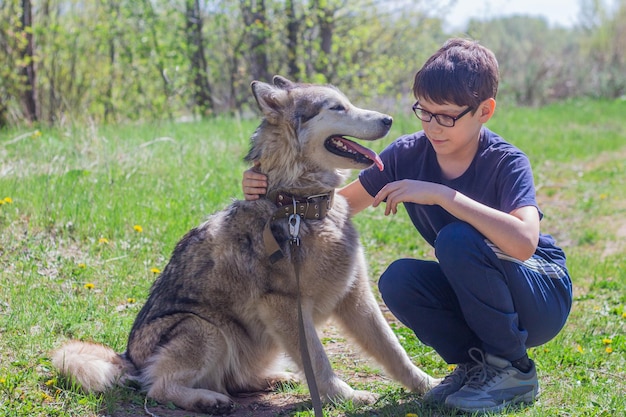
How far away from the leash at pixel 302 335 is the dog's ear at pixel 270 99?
0.56m

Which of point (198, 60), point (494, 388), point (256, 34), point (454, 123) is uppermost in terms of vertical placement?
point (256, 34)

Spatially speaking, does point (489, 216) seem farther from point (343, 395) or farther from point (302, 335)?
point (343, 395)

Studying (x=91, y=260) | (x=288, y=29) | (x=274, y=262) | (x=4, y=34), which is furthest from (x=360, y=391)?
(x=288, y=29)

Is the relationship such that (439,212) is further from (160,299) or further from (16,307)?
(16,307)

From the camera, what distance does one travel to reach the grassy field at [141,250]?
328 cm

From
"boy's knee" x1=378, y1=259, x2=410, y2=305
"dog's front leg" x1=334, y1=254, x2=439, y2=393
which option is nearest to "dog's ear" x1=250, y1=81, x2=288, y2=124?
"dog's front leg" x1=334, y1=254, x2=439, y2=393

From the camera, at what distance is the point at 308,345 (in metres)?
3.35

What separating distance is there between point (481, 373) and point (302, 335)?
2.81 feet

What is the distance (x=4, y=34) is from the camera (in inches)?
398

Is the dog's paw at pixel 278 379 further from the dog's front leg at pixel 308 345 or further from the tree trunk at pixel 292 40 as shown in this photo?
the tree trunk at pixel 292 40

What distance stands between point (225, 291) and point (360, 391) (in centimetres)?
84

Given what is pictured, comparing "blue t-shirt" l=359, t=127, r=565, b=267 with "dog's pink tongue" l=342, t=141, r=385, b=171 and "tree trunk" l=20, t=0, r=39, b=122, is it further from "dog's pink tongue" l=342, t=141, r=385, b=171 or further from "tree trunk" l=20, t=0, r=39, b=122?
"tree trunk" l=20, t=0, r=39, b=122

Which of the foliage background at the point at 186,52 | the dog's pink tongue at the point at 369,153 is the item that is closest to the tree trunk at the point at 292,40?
the foliage background at the point at 186,52

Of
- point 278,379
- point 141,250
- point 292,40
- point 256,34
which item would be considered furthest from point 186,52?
point 278,379
